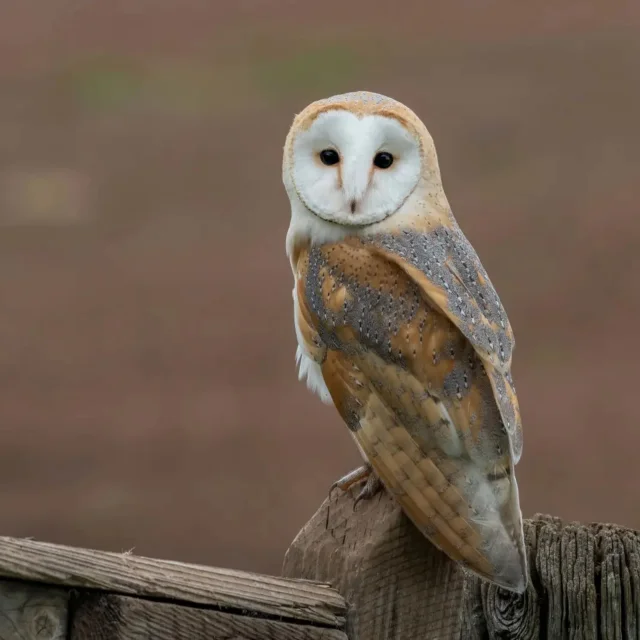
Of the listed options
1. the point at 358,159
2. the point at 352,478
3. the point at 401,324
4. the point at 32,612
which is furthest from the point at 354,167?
the point at 32,612

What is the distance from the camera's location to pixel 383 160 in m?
2.12

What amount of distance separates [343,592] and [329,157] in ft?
3.08

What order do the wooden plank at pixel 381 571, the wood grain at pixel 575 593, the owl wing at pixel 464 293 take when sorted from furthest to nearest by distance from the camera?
the owl wing at pixel 464 293 → the wood grain at pixel 575 593 → the wooden plank at pixel 381 571

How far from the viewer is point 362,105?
2.05m

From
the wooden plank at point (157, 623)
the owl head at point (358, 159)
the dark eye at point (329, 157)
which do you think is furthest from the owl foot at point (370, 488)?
the dark eye at point (329, 157)

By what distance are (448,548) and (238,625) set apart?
0.38 m

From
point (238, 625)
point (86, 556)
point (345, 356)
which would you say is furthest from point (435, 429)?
point (86, 556)

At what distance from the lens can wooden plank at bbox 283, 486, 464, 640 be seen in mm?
1514

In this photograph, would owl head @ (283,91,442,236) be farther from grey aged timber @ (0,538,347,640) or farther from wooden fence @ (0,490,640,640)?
grey aged timber @ (0,538,347,640)

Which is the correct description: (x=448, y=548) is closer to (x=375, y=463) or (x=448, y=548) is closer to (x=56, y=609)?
(x=375, y=463)

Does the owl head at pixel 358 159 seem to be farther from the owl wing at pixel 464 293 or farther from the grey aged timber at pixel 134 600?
the grey aged timber at pixel 134 600

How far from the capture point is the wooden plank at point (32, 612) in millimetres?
1258

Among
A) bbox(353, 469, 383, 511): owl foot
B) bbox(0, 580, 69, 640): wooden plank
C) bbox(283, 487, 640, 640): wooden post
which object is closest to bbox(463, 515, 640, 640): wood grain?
bbox(283, 487, 640, 640): wooden post

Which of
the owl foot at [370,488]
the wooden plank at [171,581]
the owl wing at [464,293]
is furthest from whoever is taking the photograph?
the owl wing at [464,293]
